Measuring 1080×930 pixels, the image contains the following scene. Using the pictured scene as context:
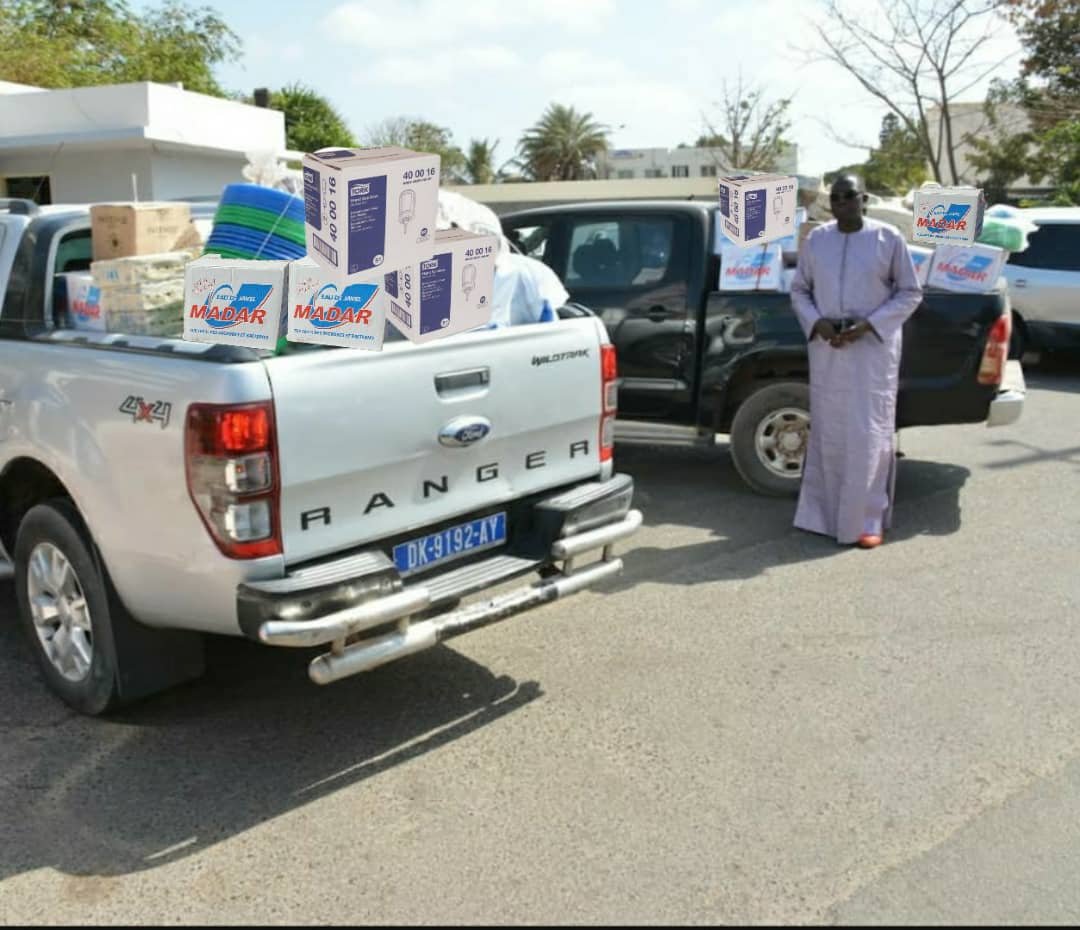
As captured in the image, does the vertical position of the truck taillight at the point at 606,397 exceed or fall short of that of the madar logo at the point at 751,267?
it falls short

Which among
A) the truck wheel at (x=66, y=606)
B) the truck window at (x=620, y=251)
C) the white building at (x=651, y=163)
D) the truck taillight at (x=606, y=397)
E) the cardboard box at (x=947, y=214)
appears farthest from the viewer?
the white building at (x=651, y=163)

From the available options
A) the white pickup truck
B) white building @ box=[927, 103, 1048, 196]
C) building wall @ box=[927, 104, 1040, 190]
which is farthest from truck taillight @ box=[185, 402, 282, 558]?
building wall @ box=[927, 104, 1040, 190]

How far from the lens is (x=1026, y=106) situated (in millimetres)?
26578

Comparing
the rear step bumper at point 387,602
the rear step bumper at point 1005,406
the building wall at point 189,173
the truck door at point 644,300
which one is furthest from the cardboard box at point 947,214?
the building wall at point 189,173

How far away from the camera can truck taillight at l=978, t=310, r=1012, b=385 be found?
6.65m

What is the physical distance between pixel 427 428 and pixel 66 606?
149cm

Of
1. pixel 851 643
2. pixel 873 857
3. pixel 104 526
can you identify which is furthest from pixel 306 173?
pixel 851 643

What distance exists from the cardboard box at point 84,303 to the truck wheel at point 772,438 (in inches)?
165

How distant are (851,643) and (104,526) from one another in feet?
9.89

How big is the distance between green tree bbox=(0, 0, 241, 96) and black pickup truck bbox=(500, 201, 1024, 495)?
89.4 feet

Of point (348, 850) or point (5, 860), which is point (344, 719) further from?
point (5, 860)

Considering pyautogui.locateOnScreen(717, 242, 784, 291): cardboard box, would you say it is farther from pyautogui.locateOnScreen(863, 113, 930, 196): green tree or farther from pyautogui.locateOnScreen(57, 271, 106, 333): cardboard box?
pyautogui.locateOnScreen(863, 113, 930, 196): green tree

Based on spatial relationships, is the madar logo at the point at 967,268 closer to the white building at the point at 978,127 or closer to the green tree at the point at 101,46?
the white building at the point at 978,127

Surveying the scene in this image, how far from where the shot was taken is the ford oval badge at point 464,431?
389cm
